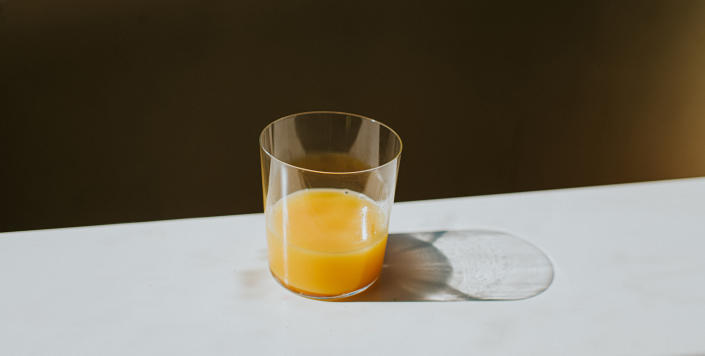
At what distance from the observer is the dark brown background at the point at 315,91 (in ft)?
3.17

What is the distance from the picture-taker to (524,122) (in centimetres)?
119

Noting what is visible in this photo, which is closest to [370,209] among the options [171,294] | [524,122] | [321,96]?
[171,294]

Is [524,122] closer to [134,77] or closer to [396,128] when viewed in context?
[396,128]

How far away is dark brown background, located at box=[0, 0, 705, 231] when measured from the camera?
3.17 feet

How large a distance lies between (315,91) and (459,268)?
0.53 m

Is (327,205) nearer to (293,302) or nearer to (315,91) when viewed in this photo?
(293,302)

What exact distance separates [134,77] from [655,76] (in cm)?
90

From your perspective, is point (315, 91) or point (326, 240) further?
point (315, 91)

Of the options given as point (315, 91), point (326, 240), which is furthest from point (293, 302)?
point (315, 91)

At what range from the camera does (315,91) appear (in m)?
1.06

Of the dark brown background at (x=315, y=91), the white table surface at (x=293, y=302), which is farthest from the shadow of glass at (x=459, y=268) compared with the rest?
the dark brown background at (x=315, y=91)

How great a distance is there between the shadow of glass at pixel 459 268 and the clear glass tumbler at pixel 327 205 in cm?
3

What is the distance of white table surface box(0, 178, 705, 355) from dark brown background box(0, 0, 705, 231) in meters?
0.41

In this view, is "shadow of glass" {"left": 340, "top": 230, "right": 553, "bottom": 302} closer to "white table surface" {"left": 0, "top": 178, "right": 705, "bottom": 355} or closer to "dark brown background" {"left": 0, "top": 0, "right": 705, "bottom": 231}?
"white table surface" {"left": 0, "top": 178, "right": 705, "bottom": 355}
